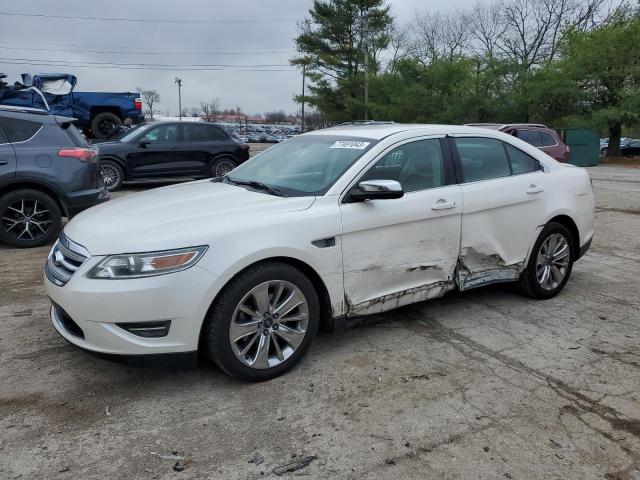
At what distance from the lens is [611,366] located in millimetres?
3594

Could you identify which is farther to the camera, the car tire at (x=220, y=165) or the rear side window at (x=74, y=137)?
the car tire at (x=220, y=165)

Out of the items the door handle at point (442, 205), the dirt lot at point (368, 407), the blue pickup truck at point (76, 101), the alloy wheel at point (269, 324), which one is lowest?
the dirt lot at point (368, 407)

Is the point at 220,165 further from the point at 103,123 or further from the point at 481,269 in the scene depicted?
the point at 481,269

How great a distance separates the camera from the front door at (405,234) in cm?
364

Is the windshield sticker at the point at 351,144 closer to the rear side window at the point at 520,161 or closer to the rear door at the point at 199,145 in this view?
the rear side window at the point at 520,161

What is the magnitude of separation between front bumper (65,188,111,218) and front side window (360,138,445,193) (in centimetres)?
448

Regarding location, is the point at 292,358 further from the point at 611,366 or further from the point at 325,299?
the point at 611,366

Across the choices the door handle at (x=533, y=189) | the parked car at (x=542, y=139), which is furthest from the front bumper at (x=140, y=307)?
the parked car at (x=542, y=139)

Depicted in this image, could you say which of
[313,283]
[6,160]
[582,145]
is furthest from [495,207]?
[582,145]

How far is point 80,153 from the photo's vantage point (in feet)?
22.4

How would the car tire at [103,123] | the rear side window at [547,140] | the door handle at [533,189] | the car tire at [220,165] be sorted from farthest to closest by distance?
the car tire at [103,123] → the rear side window at [547,140] → the car tire at [220,165] → the door handle at [533,189]

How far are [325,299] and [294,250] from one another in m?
0.45

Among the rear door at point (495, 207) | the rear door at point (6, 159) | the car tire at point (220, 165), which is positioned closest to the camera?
the rear door at point (495, 207)

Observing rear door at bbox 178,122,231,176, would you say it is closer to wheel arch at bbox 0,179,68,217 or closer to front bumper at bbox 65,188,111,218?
front bumper at bbox 65,188,111,218
